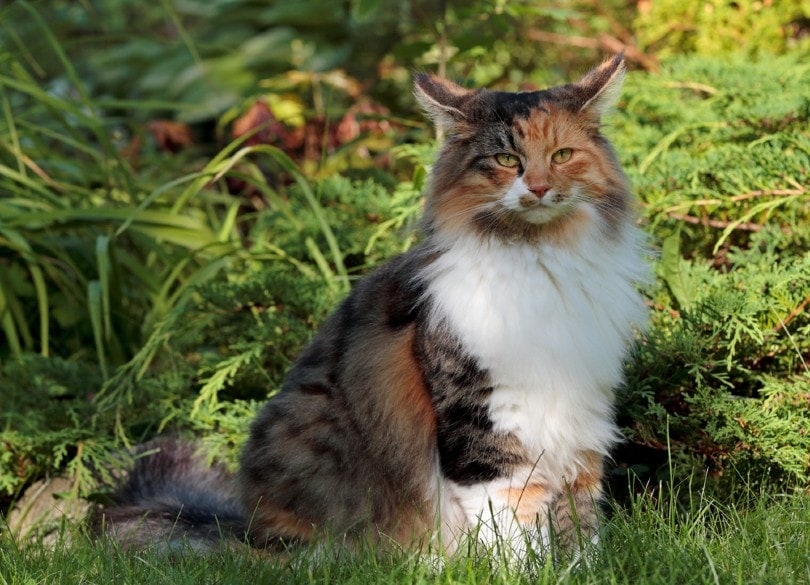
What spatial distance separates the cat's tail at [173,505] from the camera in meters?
3.33

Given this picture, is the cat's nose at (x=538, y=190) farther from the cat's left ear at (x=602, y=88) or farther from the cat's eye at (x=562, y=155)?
the cat's left ear at (x=602, y=88)

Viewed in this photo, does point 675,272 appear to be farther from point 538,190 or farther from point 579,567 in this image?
point 579,567

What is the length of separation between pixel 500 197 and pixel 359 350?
25.4 inches

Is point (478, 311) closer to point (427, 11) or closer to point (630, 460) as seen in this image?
point (630, 460)

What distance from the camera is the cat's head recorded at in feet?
9.83

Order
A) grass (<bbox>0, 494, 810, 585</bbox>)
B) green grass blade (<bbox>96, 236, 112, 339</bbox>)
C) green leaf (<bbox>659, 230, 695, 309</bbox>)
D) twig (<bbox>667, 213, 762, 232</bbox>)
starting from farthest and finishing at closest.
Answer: green grass blade (<bbox>96, 236, 112, 339</bbox>) → twig (<bbox>667, 213, 762, 232</bbox>) → green leaf (<bbox>659, 230, 695, 309</bbox>) → grass (<bbox>0, 494, 810, 585</bbox>)

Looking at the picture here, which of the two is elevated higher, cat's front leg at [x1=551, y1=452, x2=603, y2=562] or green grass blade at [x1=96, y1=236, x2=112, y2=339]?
green grass blade at [x1=96, y1=236, x2=112, y2=339]

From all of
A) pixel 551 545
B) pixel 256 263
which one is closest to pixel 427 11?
pixel 256 263

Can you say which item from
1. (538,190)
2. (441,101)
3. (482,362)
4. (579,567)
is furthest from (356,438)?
(441,101)

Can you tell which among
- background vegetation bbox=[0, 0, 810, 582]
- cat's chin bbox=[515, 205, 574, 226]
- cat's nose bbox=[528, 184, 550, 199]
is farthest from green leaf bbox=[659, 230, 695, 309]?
cat's nose bbox=[528, 184, 550, 199]

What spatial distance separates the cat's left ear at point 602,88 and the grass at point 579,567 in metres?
1.17

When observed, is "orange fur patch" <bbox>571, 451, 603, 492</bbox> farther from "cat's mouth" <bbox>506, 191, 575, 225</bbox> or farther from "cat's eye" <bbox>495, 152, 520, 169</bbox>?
A: "cat's eye" <bbox>495, 152, 520, 169</bbox>

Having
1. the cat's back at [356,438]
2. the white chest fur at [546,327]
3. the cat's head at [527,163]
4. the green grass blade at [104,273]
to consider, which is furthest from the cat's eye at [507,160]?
the green grass blade at [104,273]

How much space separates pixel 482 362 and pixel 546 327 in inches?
8.9
